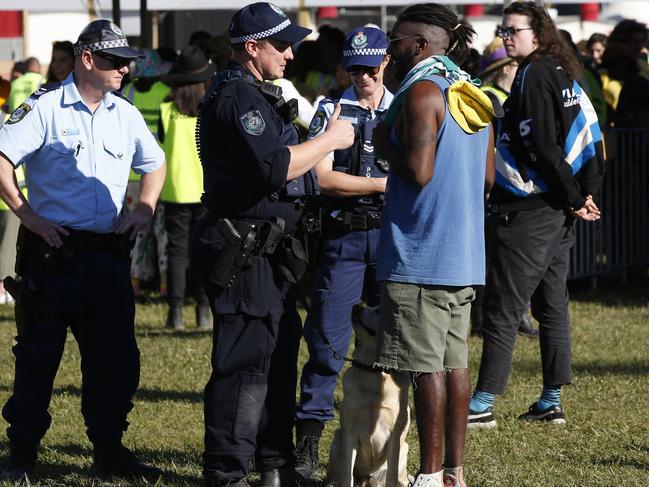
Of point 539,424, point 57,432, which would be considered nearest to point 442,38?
point 539,424

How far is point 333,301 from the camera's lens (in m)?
5.78

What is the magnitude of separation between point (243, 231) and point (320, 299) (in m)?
1.20

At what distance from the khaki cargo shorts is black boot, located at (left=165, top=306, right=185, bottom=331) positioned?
5057 mm

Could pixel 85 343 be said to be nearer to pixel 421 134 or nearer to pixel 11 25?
pixel 421 134

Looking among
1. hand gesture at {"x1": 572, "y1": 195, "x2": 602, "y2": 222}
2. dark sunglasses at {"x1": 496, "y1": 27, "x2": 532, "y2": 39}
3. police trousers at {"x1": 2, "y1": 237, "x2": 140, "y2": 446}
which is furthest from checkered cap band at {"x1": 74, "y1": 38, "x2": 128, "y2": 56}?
hand gesture at {"x1": 572, "y1": 195, "x2": 602, "y2": 222}

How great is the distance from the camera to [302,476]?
522 cm

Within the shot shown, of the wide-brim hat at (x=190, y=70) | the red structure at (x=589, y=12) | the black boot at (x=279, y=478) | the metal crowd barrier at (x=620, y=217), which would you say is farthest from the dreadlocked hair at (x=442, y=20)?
the red structure at (x=589, y=12)

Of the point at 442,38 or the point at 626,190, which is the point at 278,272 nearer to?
the point at 442,38

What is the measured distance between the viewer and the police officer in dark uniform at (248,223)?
457 centimetres

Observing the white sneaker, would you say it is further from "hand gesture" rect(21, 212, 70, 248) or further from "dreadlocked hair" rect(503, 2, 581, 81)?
"dreadlocked hair" rect(503, 2, 581, 81)

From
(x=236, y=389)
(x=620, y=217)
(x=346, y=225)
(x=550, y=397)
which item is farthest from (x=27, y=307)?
(x=620, y=217)

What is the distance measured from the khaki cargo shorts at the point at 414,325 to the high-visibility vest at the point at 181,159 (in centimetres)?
494

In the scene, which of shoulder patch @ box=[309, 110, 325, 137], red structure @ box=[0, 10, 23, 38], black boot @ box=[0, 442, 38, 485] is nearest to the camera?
black boot @ box=[0, 442, 38, 485]

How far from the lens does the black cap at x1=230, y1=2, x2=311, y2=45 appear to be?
15.3 ft
